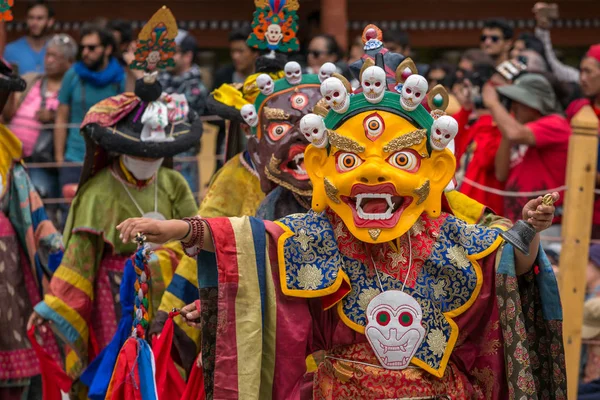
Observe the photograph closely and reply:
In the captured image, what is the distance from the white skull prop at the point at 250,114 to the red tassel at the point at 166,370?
110 cm

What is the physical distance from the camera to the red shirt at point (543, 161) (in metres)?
7.84

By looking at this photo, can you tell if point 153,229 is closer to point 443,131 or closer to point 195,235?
point 195,235

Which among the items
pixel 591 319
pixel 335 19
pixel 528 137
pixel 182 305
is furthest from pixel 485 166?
pixel 335 19

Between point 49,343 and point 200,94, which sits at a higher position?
point 200,94

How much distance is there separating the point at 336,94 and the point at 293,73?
4.64 feet

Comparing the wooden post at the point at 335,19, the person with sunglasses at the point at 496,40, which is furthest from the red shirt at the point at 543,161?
the wooden post at the point at 335,19

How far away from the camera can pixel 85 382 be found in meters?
7.09

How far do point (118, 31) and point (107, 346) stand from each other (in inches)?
152

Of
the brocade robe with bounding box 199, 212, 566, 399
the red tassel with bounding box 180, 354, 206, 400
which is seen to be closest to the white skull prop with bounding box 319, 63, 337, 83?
the brocade robe with bounding box 199, 212, 566, 399

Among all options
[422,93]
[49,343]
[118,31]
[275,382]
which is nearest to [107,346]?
[49,343]

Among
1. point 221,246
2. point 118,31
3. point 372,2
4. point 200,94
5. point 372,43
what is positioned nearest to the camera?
point 221,246

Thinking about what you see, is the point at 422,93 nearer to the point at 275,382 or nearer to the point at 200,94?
the point at 275,382

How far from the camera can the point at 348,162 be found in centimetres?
507

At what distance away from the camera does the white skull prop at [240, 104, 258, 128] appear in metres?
6.48
